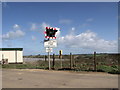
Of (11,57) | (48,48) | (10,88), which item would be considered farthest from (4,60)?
(10,88)

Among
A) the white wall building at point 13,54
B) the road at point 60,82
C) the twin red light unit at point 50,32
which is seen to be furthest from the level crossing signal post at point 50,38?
the white wall building at point 13,54

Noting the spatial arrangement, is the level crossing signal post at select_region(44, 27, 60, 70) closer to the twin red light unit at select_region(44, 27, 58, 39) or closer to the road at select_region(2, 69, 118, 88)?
the twin red light unit at select_region(44, 27, 58, 39)

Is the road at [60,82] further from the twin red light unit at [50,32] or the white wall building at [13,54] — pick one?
the white wall building at [13,54]

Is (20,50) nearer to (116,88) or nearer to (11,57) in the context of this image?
(11,57)

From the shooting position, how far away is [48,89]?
370 inches

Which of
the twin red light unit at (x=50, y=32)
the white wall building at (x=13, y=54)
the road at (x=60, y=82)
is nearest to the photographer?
→ the road at (x=60, y=82)

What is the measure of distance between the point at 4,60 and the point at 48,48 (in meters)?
17.1

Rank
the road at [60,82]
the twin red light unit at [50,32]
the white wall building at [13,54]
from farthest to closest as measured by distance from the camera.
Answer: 1. the white wall building at [13,54]
2. the twin red light unit at [50,32]
3. the road at [60,82]

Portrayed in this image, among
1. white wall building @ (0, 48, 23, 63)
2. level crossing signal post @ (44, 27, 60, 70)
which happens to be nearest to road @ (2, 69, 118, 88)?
level crossing signal post @ (44, 27, 60, 70)

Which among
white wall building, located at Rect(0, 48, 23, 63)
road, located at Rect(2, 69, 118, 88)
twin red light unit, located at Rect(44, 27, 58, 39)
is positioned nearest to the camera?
road, located at Rect(2, 69, 118, 88)

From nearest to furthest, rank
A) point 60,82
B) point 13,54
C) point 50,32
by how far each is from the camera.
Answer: point 60,82 → point 50,32 → point 13,54

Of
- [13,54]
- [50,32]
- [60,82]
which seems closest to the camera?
[60,82]

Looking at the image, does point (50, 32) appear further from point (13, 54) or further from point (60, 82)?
point (13, 54)

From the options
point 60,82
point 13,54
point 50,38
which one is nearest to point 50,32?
point 50,38
